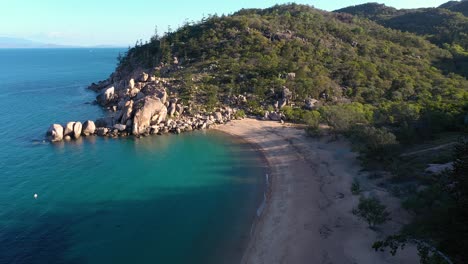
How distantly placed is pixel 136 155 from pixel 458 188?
45.4 meters

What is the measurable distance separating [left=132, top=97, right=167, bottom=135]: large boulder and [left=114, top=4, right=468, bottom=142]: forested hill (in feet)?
40.8

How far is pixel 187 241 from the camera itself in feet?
97.4

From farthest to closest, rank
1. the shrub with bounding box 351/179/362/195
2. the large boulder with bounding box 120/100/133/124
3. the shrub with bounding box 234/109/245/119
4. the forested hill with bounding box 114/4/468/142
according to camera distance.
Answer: the forested hill with bounding box 114/4/468/142 → the shrub with bounding box 234/109/245/119 → the large boulder with bounding box 120/100/133/124 → the shrub with bounding box 351/179/362/195

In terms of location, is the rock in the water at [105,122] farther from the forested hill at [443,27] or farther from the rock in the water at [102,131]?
the forested hill at [443,27]

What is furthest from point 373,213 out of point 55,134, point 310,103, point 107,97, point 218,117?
point 107,97

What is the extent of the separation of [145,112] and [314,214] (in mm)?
43189

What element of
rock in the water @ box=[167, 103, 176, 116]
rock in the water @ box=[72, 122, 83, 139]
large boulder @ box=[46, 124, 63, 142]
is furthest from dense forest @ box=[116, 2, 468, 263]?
large boulder @ box=[46, 124, 63, 142]

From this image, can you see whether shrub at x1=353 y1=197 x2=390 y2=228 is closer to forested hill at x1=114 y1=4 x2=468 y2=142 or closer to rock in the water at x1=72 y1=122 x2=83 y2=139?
forested hill at x1=114 y1=4 x2=468 y2=142

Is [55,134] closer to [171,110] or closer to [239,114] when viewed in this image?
[171,110]

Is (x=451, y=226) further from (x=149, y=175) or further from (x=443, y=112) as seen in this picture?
(x=443, y=112)

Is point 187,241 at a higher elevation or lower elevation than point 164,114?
→ lower

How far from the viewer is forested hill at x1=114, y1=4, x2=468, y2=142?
73.2 meters

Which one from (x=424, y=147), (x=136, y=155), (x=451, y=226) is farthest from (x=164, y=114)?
(x=451, y=226)

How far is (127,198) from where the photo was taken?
126ft
